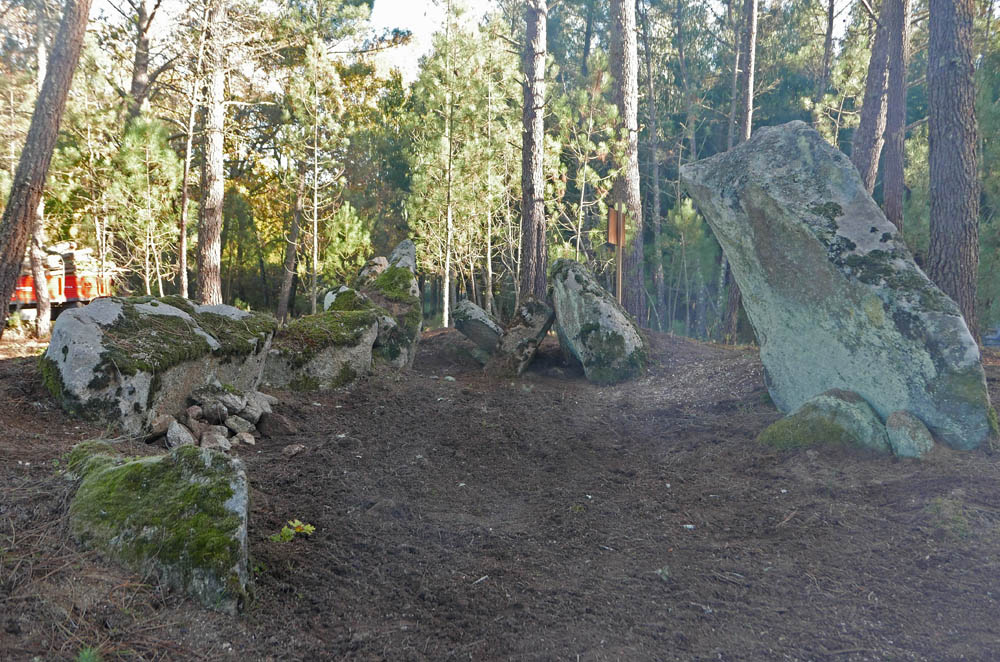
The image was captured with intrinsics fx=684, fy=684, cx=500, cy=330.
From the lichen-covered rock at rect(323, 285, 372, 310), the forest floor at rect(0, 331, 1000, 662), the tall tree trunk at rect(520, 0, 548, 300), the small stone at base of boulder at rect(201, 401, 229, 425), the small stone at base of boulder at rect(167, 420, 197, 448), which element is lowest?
the forest floor at rect(0, 331, 1000, 662)

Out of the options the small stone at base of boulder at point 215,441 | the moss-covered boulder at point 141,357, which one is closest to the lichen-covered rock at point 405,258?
the moss-covered boulder at point 141,357

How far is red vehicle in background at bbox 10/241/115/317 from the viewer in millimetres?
13953

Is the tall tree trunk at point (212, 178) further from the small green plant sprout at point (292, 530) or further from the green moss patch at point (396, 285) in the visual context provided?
the small green plant sprout at point (292, 530)

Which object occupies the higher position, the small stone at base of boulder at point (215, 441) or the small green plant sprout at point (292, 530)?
the small stone at base of boulder at point (215, 441)

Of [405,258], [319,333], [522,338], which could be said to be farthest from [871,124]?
[319,333]

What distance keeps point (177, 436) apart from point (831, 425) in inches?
174

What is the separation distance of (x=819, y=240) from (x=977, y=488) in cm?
197

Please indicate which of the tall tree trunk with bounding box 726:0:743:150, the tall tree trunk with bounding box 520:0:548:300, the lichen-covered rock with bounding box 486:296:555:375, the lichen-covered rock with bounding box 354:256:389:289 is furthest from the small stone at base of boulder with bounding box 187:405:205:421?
the tall tree trunk with bounding box 726:0:743:150

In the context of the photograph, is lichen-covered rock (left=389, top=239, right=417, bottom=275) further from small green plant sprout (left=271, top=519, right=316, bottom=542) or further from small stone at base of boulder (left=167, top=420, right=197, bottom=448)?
small green plant sprout (left=271, top=519, right=316, bottom=542)

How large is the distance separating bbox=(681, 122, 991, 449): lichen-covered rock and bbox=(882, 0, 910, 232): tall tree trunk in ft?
17.1

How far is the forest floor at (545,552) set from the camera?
2.53 m

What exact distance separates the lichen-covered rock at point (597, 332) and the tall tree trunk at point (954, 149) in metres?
3.04

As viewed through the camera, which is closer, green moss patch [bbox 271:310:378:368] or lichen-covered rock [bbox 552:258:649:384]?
green moss patch [bbox 271:310:378:368]

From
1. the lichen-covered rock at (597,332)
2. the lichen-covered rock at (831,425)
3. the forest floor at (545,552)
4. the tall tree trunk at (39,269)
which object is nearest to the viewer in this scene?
the forest floor at (545,552)
